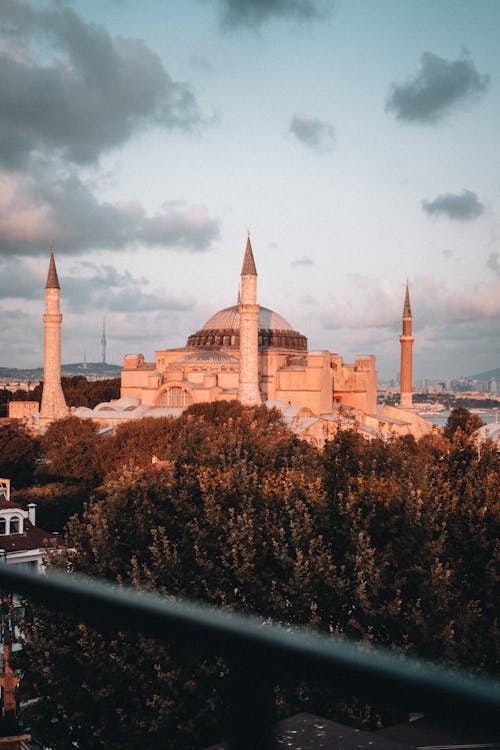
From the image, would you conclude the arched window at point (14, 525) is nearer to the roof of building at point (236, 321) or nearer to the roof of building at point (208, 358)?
the roof of building at point (208, 358)

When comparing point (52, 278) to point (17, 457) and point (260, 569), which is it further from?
point (260, 569)

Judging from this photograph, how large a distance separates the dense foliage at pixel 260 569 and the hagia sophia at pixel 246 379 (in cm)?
2551

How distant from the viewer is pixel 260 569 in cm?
1116

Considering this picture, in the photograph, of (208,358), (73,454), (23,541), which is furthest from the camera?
(208,358)

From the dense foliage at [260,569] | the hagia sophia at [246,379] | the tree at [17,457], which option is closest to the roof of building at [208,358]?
the hagia sophia at [246,379]

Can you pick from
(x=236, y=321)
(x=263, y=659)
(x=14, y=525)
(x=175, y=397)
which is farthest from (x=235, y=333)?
(x=263, y=659)

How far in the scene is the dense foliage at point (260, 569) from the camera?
9.32m

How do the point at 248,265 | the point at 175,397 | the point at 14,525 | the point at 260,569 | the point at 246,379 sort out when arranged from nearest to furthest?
the point at 260,569 < the point at 14,525 < the point at 246,379 < the point at 248,265 < the point at 175,397

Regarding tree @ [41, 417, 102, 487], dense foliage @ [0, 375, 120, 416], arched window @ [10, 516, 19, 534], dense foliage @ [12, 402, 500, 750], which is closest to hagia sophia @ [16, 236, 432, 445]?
tree @ [41, 417, 102, 487]

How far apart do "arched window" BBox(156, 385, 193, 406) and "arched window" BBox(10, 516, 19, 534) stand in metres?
26.6

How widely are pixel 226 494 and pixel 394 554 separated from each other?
2.64m

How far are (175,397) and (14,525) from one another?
27619mm

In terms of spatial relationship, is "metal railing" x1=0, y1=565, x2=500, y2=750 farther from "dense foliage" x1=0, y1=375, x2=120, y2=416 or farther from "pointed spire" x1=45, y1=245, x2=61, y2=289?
"dense foliage" x1=0, y1=375, x2=120, y2=416

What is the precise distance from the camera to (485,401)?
625 ft
